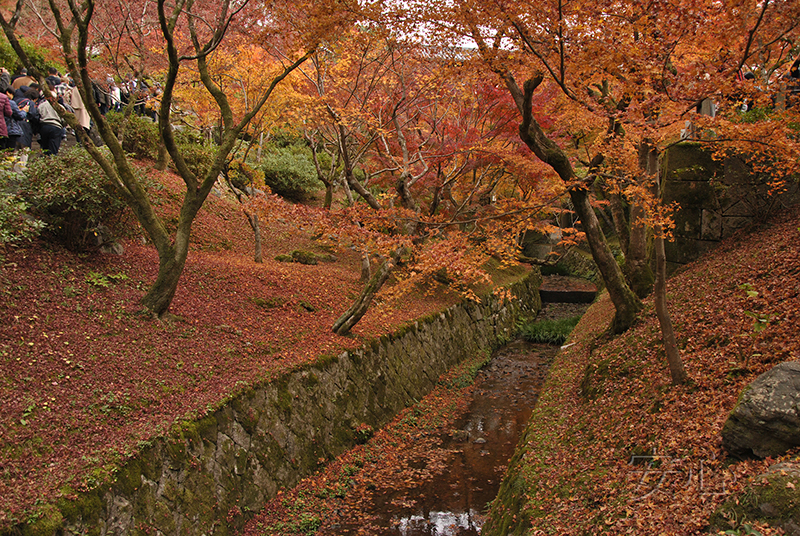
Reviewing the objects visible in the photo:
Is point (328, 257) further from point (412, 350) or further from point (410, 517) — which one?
point (410, 517)

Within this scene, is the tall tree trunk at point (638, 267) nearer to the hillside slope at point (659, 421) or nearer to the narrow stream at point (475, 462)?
the hillside slope at point (659, 421)

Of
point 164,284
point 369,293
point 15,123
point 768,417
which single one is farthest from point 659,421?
point 15,123

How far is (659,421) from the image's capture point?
5.56 meters

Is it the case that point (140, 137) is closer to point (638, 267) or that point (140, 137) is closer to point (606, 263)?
point (606, 263)

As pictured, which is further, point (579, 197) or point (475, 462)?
point (475, 462)

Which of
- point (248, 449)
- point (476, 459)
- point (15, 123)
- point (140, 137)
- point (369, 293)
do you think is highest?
point (140, 137)

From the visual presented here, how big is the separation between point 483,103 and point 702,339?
9.58 metres

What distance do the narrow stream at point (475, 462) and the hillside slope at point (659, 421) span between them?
102 cm

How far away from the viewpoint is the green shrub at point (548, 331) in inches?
734

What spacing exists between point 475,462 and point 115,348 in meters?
6.43

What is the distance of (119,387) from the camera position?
6.07 meters

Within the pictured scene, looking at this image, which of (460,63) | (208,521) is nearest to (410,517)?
(208,521)

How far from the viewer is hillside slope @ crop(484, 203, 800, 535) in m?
4.14

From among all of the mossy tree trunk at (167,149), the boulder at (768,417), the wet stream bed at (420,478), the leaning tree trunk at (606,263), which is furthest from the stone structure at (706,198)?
the mossy tree trunk at (167,149)
